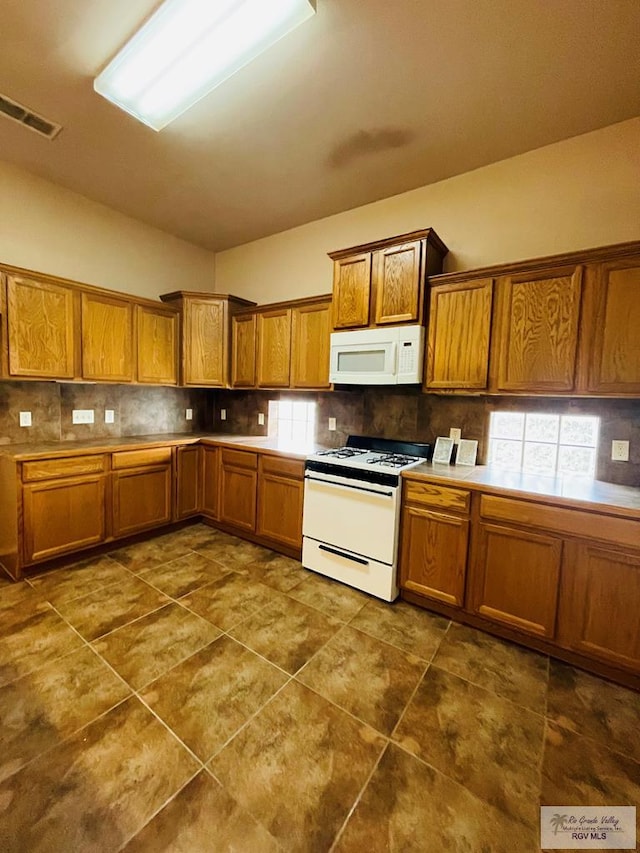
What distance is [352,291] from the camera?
2.75 m

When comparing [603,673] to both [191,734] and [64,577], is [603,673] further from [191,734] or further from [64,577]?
[64,577]

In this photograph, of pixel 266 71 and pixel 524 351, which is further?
pixel 524 351

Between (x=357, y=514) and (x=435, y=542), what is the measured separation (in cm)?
54

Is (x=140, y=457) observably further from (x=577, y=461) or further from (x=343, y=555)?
(x=577, y=461)

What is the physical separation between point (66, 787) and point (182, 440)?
8.20 ft

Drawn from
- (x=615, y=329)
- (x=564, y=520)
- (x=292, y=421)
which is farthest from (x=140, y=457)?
(x=615, y=329)

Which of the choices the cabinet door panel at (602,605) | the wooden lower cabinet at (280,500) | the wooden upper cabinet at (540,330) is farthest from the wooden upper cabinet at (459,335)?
the wooden lower cabinet at (280,500)

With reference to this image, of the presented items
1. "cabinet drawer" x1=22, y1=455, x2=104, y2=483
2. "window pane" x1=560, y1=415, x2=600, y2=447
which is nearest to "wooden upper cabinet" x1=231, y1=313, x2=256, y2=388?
"cabinet drawer" x1=22, y1=455, x2=104, y2=483

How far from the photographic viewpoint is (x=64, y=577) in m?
2.58

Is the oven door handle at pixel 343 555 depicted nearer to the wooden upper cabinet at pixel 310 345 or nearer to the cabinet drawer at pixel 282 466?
the cabinet drawer at pixel 282 466

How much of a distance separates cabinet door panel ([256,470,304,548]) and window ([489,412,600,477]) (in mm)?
1513

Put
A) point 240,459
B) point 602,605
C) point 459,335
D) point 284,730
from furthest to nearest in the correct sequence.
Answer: point 240,459 < point 459,335 < point 602,605 < point 284,730

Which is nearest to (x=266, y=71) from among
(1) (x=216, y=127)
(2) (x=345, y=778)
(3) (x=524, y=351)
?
(1) (x=216, y=127)

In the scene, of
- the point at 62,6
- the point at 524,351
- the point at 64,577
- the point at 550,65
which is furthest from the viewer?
the point at 64,577
